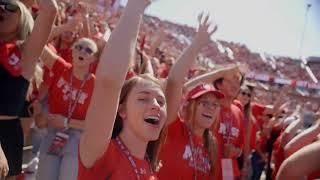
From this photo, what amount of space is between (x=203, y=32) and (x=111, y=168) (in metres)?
1.16

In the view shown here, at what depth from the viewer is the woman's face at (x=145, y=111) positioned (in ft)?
7.28

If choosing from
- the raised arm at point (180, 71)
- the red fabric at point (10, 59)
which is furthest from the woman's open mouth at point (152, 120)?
the red fabric at point (10, 59)

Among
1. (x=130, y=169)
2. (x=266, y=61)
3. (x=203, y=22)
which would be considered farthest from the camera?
(x=266, y=61)

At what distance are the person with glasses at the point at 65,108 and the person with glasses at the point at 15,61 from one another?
117 cm

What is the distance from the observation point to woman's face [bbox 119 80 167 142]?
222cm

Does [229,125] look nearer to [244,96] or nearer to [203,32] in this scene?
[203,32]

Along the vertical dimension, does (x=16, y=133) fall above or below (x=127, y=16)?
below

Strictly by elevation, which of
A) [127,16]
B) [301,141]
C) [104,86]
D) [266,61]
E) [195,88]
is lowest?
[266,61]

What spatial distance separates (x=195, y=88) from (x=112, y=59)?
1528 millimetres

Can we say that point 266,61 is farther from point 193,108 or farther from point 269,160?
point 193,108

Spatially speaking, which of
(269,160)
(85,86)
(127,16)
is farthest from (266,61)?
(127,16)

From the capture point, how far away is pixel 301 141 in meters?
3.10

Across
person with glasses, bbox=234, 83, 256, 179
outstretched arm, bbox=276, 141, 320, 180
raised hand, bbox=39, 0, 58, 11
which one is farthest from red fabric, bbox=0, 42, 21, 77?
person with glasses, bbox=234, 83, 256, 179

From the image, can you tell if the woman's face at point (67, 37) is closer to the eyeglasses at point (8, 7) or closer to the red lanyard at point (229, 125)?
the red lanyard at point (229, 125)
